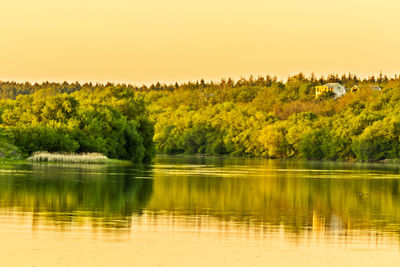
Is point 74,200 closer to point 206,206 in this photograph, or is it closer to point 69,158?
point 206,206

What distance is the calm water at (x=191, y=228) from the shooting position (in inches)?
789

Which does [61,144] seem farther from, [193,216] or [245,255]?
[245,255]

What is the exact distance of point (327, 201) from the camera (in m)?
39.8

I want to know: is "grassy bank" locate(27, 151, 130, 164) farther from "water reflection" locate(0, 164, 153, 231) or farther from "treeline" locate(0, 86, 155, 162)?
"water reflection" locate(0, 164, 153, 231)

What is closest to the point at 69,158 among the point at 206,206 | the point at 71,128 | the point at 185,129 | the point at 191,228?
the point at 71,128

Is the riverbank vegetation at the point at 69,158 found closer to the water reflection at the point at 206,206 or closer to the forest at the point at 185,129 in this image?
the forest at the point at 185,129

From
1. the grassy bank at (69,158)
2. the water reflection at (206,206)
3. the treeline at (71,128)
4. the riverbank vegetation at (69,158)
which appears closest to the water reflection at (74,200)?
the water reflection at (206,206)

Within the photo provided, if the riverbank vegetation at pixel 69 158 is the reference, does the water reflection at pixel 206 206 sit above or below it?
below

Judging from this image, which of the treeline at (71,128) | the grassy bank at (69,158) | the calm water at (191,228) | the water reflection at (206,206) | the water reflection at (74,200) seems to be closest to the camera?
the calm water at (191,228)

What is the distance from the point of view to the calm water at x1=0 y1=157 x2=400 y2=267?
20047 millimetres

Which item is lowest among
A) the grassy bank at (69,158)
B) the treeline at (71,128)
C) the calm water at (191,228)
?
the calm water at (191,228)

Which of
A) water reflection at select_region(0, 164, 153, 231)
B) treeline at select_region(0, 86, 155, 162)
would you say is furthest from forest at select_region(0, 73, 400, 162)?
water reflection at select_region(0, 164, 153, 231)

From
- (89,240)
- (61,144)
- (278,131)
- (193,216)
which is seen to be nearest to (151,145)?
(61,144)

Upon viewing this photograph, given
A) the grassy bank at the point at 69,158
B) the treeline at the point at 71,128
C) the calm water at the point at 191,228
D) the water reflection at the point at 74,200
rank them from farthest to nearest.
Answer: the treeline at the point at 71,128, the grassy bank at the point at 69,158, the water reflection at the point at 74,200, the calm water at the point at 191,228
